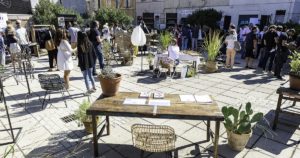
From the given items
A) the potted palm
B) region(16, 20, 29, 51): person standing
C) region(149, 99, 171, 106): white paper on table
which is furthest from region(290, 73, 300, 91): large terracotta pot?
region(16, 20, 29, 51): person standing

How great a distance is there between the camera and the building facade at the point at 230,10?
15523mm

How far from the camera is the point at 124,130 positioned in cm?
396

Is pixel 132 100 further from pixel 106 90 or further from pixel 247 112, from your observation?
pixel 247 112

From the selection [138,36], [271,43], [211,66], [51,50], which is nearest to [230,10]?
[271,43]

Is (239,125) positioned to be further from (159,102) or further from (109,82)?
(109,82)

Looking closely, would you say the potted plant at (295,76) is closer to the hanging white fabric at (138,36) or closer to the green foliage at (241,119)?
the green foliage at (241,119)

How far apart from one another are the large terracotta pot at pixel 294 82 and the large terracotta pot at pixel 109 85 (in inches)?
120

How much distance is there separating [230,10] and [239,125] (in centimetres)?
1695

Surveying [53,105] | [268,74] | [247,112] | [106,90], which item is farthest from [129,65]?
[247,112]

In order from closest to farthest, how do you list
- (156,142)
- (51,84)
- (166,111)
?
1. (156,142)
2. (166,111)
3. (51,84)

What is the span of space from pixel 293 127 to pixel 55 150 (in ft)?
13.4

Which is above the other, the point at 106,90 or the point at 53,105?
the point at 106,90

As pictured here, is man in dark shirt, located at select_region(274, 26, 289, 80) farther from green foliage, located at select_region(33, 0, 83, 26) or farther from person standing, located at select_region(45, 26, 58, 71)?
green foliage, located at select_region(33, 0, 83, 26)

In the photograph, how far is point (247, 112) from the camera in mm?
3209
